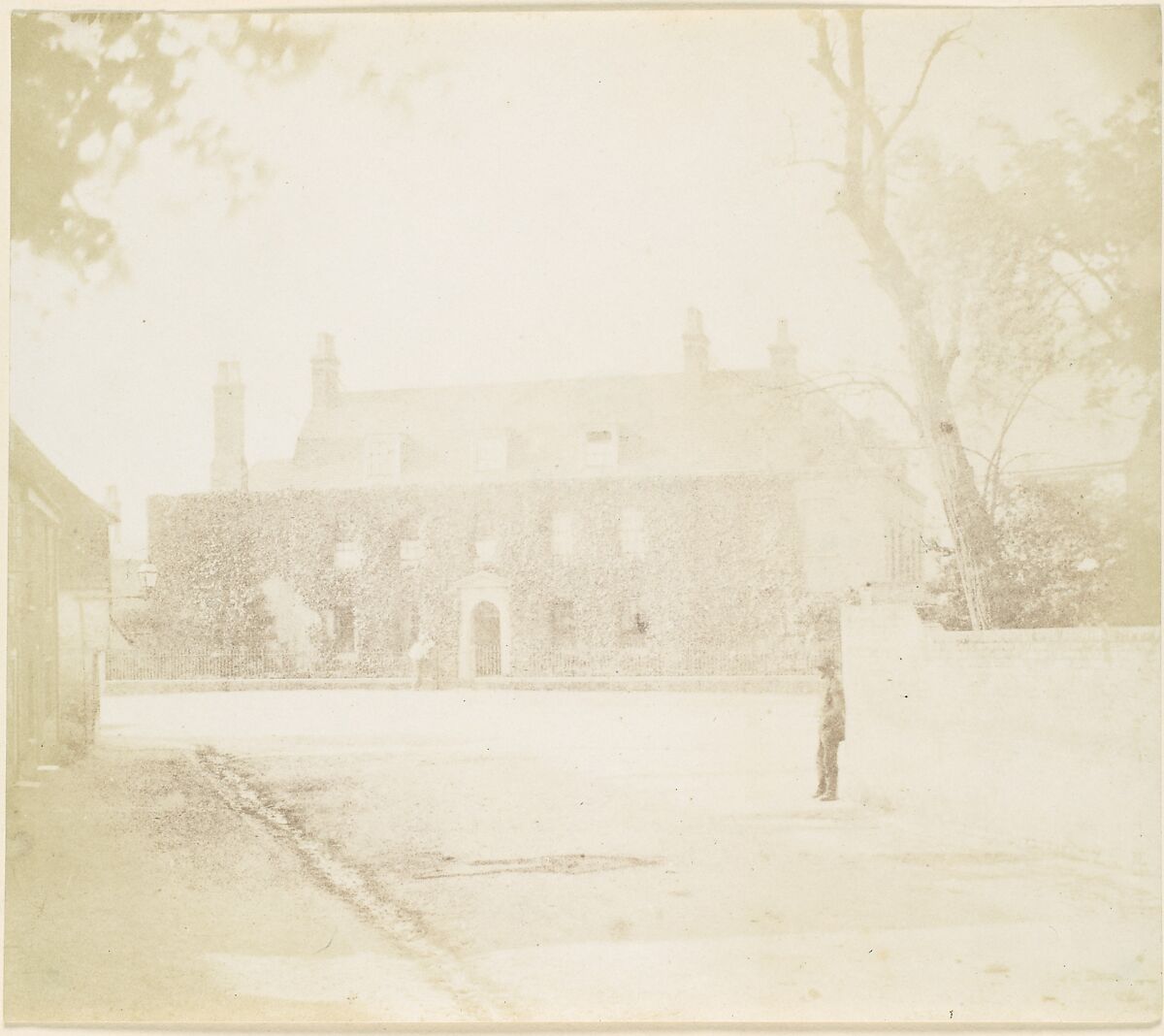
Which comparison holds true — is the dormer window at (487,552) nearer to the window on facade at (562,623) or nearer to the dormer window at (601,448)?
the window on facade at (562,623)

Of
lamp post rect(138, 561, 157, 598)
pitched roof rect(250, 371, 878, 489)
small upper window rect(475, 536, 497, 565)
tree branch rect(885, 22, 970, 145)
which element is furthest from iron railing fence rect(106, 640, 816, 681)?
tree branch rect(885, 22, 970, 145)

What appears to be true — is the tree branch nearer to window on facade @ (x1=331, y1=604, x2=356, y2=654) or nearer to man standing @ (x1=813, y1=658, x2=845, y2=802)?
man standing @ (x1=813, y1=658, x2=845, y2=802)

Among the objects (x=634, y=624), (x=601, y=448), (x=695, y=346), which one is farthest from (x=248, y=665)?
(x=695, y=346)

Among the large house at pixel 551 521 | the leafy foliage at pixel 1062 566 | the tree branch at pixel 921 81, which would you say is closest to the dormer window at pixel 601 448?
the large house at pixel 551 521

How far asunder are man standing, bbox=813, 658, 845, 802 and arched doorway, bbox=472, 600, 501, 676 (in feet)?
4.80

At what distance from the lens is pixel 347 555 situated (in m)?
4.82

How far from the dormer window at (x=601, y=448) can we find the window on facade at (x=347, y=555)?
44.9 inches

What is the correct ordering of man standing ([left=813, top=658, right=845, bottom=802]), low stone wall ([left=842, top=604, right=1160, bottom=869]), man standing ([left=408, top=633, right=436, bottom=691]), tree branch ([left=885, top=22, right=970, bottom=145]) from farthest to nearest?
man standing ([left=408, top=633, right=436, bottom=691]) < tree branch ([left=885, top=22, right=970, bottom=145]) < man standing ([left=813, top=658, right=845, bottom=802]) < low stone wall ([left=842, top=604, right=1160, bottom=869])

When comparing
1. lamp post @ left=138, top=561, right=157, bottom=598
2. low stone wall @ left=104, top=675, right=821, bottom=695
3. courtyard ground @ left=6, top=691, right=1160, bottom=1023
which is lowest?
courtyard ground @ left=6, top=691, right=1160, bottom=1023

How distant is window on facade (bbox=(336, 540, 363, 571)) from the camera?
15.7ft

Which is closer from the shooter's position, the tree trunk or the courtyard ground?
the courtyard ground

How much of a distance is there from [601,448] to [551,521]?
410mm

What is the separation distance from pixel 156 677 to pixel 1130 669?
4182 mm

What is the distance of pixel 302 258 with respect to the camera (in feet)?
15.4
